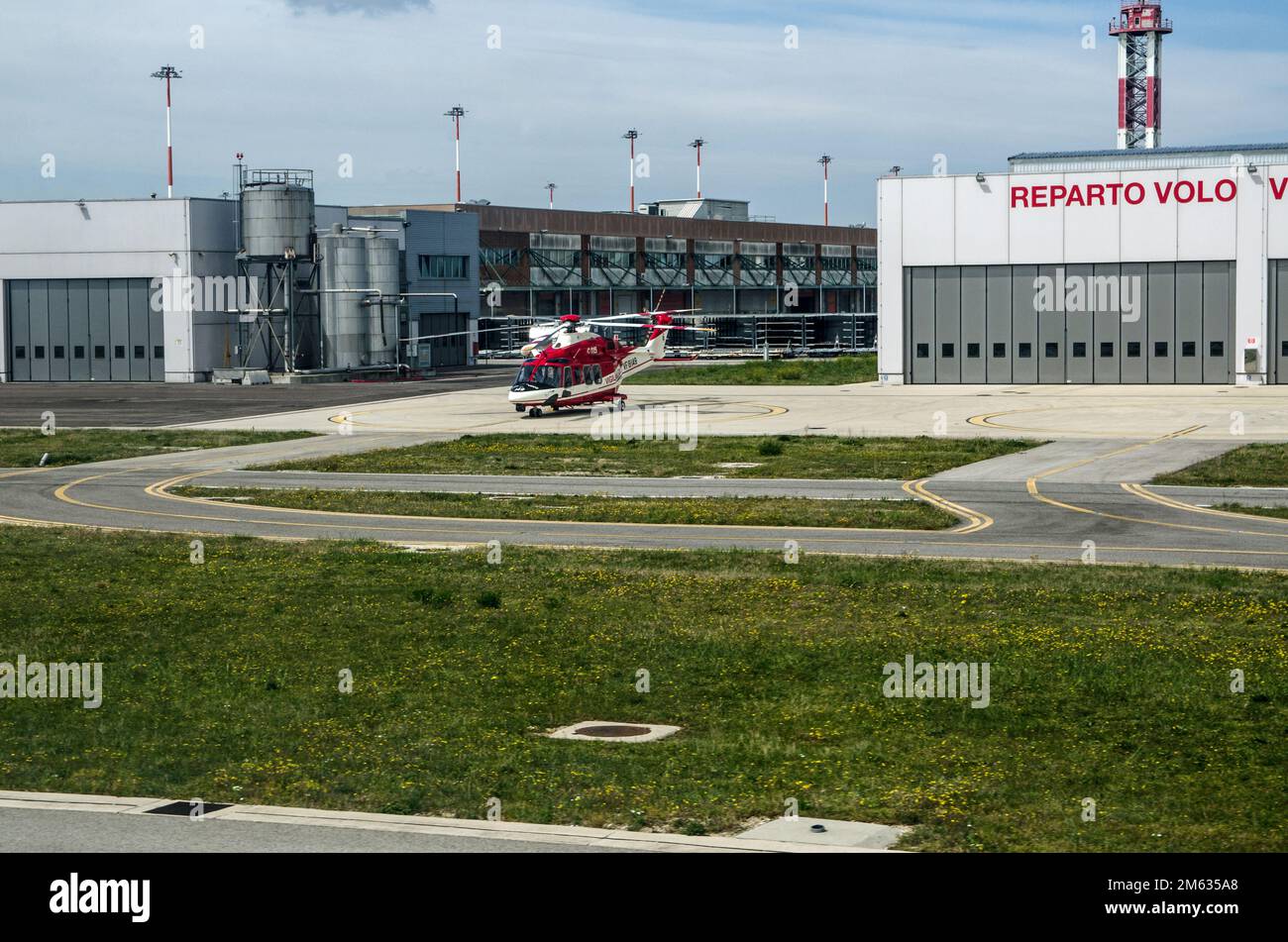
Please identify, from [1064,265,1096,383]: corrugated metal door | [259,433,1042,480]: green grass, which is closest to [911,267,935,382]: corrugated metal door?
[1064,265,1096,383]: corrugated metal door

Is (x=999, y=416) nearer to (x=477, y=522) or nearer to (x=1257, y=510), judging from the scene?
(x=1257, y=510)

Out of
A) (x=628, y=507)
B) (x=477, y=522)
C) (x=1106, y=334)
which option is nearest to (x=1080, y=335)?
(x=1106, y=334)

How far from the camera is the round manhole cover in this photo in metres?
17.7

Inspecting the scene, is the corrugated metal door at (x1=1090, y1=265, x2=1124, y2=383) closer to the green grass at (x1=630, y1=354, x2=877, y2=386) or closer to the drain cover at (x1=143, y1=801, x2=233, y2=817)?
the green grass at (x1=630, y1=354, x2=877, y2=386)

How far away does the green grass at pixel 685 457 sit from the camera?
48562mm

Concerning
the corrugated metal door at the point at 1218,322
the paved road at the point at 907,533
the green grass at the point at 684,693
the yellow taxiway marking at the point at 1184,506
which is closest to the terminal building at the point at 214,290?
the corrugated metal door at the point at 1218,322

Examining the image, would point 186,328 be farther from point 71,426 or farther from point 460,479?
point 460,479

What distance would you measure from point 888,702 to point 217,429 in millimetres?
53321

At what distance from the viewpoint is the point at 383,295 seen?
108625 mm

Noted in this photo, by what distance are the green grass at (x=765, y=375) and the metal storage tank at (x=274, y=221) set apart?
2519 centimetres

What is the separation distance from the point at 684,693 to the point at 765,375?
266ft
